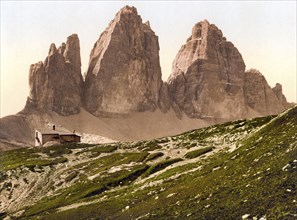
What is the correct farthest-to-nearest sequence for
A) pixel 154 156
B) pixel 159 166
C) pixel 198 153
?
pixel 154 156 < pixel 198 153 < pixel 159 166

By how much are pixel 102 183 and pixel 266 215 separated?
41.9 meters

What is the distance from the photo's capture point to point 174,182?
48750 mm

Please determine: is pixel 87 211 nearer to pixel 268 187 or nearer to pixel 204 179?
pixel 204 179

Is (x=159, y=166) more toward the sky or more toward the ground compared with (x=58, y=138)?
more toward the ground

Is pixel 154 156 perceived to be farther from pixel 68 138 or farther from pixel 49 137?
pixel 49 137

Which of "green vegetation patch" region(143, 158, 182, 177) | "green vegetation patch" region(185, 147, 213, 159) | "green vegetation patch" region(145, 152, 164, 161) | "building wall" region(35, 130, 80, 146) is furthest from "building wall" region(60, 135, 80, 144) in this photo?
"green vegetation patch" region(143, 158, 182, 177)

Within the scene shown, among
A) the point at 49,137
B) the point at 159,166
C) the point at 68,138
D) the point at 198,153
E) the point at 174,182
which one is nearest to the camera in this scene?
the point at 174,182

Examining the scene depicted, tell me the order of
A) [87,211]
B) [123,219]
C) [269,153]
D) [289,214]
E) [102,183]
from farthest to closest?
[102,183]
[87,211]
[269,153]
[123,219]
[289,214]

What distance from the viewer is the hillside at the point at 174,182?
3130 cm

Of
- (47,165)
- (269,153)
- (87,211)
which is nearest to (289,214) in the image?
(269,153)

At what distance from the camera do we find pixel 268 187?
31.4 metres

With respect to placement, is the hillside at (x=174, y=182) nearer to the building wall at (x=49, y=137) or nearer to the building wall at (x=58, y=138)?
the building wall at (x=58, y=138)

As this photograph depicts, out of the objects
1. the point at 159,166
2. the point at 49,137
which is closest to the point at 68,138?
the point at 49,137

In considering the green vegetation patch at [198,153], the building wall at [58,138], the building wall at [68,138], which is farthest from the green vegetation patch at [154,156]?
the building wall at [58,138]
